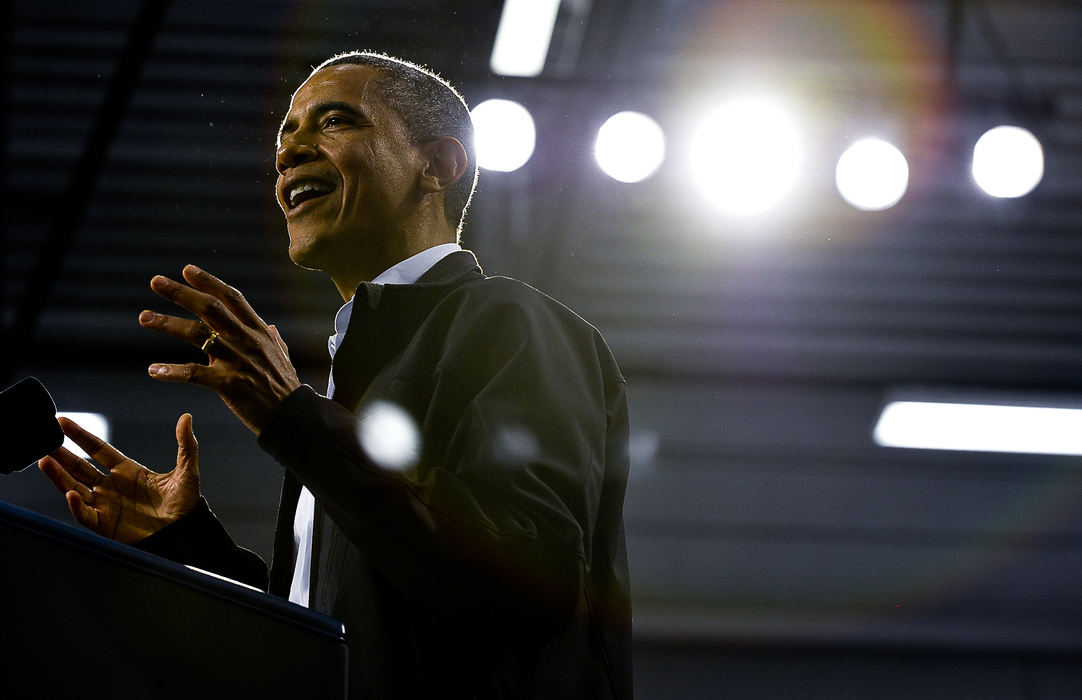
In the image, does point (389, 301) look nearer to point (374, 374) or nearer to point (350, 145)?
point (374, 374)

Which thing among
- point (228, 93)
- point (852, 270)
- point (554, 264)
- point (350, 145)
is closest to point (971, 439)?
point (852, 270)

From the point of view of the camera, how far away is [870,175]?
378 cm

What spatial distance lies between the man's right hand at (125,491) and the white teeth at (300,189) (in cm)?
34

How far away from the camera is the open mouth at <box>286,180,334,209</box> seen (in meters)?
1.58

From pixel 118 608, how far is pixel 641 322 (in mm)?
5370

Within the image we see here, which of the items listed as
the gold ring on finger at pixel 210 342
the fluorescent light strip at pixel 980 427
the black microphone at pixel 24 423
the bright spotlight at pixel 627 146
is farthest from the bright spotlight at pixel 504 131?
the fluorescent light strip at pixel 980 427

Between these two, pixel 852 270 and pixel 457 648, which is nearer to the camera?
pixel 457 648

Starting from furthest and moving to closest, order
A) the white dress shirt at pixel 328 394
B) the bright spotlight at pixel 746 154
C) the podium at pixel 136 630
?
1. the bright spotlight at pixel 746 154
2. the white dress shirt at pixel 328 394
3. the podium at pixel 136 630

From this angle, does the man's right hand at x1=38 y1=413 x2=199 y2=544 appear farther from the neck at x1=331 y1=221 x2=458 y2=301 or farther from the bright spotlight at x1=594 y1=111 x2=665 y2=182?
the bright spotlight at x1=594 y1=111 x2=665 y2=182

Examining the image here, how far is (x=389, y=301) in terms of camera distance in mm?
1287

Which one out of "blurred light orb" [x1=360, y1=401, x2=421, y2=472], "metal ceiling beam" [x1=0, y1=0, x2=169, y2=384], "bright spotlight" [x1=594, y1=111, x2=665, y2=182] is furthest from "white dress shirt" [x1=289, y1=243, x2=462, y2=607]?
"metal ceiling beam" [x1=0, y1=0, x2=169, y2=384]

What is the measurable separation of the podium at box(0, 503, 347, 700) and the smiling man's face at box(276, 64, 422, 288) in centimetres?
77

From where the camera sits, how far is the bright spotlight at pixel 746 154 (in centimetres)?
362

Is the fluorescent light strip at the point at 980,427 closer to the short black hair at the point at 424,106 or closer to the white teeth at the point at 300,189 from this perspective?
the short black hair at the point at 424,106
